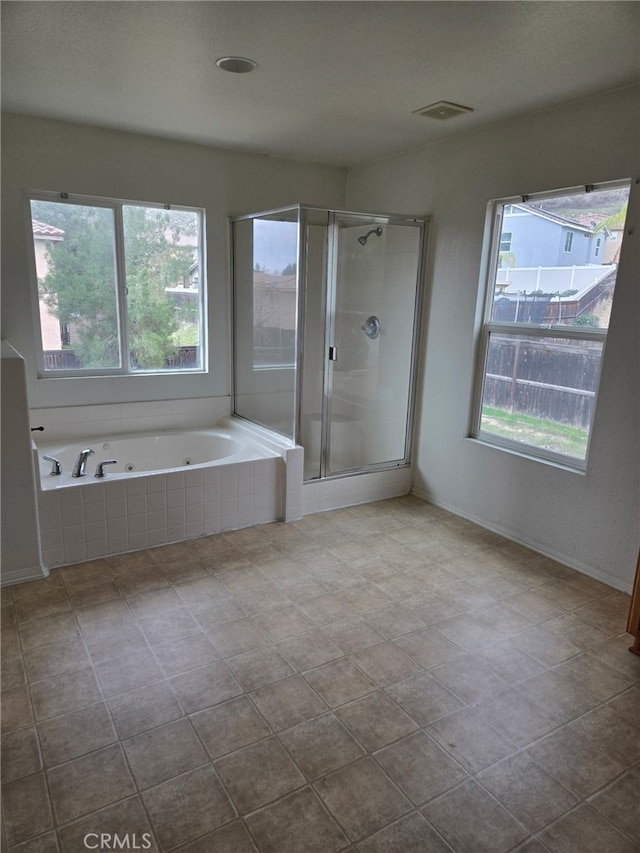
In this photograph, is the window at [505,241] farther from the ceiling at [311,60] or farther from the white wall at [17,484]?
the white wall at [17,484]

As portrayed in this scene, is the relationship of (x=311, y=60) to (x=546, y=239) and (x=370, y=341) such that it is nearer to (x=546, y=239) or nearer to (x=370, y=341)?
(x=546, y=239)

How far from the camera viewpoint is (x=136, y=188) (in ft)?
12.2

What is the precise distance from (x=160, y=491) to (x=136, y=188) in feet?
6.73

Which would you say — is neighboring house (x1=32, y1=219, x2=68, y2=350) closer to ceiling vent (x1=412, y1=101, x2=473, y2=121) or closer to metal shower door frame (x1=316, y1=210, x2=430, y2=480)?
metal shower door frame (x1=316, y1=210, x2=430, y2=480)

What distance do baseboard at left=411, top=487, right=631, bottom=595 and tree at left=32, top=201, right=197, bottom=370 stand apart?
2283 mm

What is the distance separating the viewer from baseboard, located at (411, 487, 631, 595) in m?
2.92

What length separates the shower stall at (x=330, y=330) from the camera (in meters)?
3.59

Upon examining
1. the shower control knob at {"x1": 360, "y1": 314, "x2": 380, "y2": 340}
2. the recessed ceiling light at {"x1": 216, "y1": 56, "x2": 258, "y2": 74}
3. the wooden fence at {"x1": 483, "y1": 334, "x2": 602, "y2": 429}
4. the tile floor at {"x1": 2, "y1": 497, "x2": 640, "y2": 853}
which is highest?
the recessed ceiling light at {"x1": 216, "y1": 56, "x2": 258, "y2": 74}

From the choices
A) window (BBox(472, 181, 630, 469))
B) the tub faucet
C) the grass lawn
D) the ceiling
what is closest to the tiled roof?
the ceiling

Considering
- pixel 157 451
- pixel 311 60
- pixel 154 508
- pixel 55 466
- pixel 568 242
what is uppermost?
pixel 311 60

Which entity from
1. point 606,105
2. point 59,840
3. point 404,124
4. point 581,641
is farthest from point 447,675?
point 404,124

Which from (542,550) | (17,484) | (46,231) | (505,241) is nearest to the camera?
(17,484)

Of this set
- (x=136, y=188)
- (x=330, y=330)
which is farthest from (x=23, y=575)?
(x=136, y=188)

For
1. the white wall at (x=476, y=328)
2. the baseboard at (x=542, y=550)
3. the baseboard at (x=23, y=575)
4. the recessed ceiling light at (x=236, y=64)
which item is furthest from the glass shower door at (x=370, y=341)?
the baseboard at (x=23, y=575)
